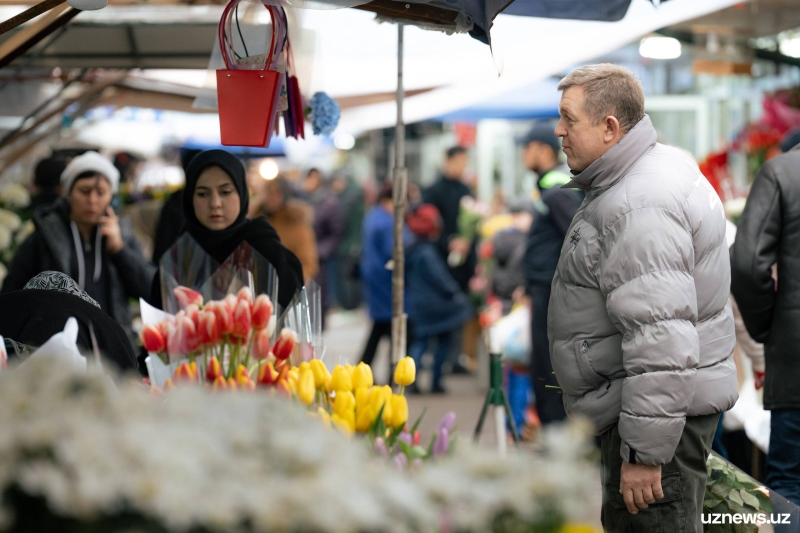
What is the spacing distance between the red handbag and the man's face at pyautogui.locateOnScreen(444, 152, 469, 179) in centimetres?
711

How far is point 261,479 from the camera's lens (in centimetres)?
94

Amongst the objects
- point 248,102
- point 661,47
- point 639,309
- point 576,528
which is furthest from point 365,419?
point 661,47

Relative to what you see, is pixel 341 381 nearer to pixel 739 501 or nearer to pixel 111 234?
pixel 739 501

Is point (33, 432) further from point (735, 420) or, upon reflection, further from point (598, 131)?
point (735, 420)

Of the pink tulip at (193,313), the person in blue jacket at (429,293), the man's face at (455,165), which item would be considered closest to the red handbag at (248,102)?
the pink tulip at (193,313)

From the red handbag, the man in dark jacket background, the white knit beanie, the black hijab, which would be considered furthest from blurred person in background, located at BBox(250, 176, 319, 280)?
the red handbag

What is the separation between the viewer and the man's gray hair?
7.97ft

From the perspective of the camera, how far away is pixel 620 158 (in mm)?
2422

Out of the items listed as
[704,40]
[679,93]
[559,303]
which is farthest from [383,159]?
[559,303]

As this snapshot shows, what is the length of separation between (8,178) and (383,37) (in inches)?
142

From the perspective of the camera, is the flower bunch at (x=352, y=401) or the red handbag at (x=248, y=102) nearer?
the flower bunch at (x=352, y=401)

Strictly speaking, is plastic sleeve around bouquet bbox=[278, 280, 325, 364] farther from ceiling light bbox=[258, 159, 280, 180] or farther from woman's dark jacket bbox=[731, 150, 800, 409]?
ceiling light bbox=[258, 159, 280, 180]

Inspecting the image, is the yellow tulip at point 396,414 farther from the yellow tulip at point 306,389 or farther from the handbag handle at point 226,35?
the handbag handle at point 226,35

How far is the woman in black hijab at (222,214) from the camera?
11.0 ft
